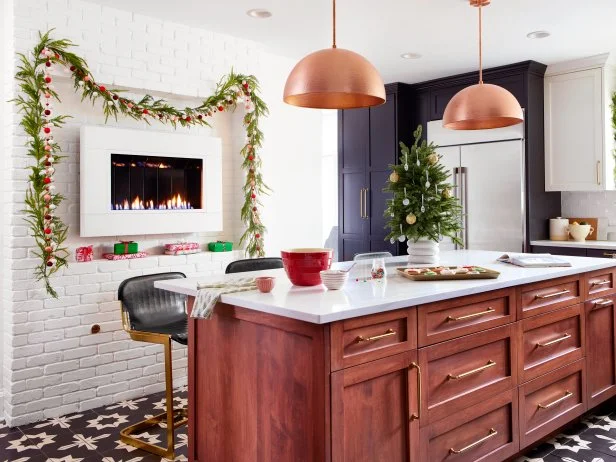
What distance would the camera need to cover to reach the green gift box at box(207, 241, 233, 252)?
435 centimetres

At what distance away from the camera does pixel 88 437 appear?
122 inches

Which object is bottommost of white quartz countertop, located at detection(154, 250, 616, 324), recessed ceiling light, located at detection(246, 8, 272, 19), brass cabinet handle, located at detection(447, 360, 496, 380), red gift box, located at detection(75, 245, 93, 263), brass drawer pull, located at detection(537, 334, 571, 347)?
brass cabinet handle, located at detection(447, 360, 496, 380)

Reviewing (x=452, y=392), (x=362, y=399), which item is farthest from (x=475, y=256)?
(x=362, y=399)

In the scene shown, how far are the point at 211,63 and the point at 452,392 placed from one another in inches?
122

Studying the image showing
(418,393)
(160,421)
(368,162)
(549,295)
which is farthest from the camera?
(368,162)

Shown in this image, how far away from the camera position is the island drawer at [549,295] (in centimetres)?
262

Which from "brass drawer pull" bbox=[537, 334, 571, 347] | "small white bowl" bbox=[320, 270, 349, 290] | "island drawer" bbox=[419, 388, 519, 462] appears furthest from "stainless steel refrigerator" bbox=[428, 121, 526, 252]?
"small white bowl" bbox=[320, 270, 349, 290]

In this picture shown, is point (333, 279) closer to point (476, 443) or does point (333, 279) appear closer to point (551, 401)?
point (476, 443)

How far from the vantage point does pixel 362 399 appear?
6.32ft

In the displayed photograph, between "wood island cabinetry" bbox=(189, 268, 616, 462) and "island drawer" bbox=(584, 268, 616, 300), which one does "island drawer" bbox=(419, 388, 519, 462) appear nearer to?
"wood island cabinetry" bbox=(189, 268, 616, 462)

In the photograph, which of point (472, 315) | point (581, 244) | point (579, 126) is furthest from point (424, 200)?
point (579, 126)

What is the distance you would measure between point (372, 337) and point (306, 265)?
500 mm

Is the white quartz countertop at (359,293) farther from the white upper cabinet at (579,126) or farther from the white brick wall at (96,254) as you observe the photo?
the white upper cabinet at (579,126)

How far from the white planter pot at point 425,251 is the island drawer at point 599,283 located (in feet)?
2.68
